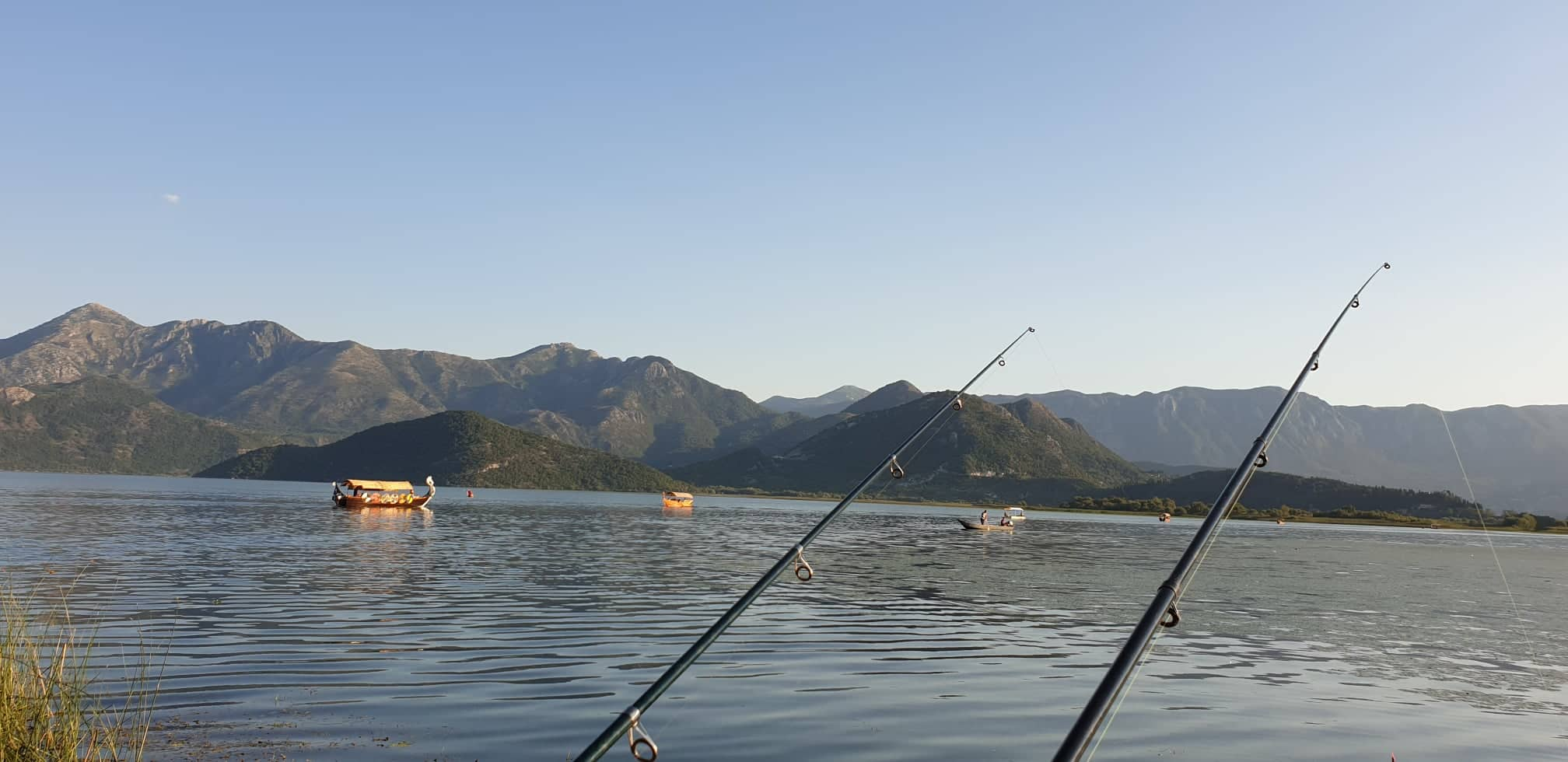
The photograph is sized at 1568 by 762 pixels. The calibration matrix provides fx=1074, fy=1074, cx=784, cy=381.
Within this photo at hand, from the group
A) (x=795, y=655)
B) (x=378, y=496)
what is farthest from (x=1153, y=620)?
(x=378, y=496)

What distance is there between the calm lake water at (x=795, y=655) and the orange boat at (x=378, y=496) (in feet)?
216

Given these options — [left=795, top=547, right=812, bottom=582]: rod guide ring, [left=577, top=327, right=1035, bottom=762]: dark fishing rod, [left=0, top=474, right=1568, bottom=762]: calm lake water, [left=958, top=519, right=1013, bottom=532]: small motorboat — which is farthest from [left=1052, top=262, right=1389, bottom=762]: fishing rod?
[left=958, top=519, right=1013, bottom=532]: small motorboat

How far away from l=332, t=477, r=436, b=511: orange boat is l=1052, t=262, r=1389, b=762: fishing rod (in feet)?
388

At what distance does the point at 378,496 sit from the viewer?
125000 millimetres

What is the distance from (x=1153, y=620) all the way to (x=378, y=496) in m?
129

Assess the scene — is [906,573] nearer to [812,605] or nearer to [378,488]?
[812,605]

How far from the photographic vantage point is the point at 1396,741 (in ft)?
55.6

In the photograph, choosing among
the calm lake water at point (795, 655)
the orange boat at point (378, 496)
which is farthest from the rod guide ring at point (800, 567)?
the orange boat at point (378, 496)

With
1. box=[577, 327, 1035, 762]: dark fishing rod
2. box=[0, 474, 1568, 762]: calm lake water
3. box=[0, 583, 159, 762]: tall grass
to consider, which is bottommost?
box=[0, 474, 1568, 762]: calm lake water

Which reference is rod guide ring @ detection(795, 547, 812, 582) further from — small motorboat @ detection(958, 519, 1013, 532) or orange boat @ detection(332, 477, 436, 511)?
orange boat @ detection(332, 477, 436, 511)

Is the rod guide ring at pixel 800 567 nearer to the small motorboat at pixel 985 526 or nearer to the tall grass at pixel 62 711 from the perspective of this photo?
the tall grass at pixel 62 711

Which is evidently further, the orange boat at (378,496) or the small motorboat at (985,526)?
the orange boat at (378,496)

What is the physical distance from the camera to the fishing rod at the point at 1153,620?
16.1 feet

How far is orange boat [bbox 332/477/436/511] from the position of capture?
120 metres
